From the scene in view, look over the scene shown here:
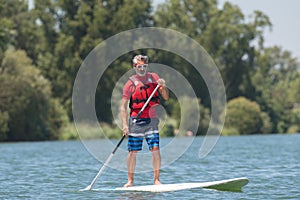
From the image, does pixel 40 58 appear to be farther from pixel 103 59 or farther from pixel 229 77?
pixel 229 77

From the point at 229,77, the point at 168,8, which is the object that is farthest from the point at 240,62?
the point at 168,8

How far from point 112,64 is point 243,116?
1217 cm

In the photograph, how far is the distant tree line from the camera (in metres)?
57.6

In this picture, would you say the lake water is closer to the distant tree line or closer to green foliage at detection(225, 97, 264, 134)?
the distant tree line

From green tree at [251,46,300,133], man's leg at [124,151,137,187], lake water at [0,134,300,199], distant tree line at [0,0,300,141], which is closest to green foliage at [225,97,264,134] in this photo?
distant tree line at [0,0,300,141]

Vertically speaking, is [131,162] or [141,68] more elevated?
[141,68]

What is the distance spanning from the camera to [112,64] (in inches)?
2911

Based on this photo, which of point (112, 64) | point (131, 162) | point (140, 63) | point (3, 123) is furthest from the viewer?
point (112, 64)

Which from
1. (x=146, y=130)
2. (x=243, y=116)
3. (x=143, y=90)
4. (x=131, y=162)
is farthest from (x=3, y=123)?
(x=143, y=90)

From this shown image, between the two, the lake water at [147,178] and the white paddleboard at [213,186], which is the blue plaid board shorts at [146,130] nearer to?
the white paddleboard at [213,186]

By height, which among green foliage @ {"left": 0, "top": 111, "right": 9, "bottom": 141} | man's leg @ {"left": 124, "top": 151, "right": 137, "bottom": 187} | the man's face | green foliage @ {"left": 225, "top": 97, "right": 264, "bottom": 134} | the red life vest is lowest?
man's leg @ {"left": 124, "top": 151, "right": 137, "bottom": 187}

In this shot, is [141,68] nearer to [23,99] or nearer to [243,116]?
[23,99]

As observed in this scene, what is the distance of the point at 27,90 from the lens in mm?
56094

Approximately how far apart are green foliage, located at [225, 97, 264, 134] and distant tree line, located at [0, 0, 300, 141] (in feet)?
0.28
